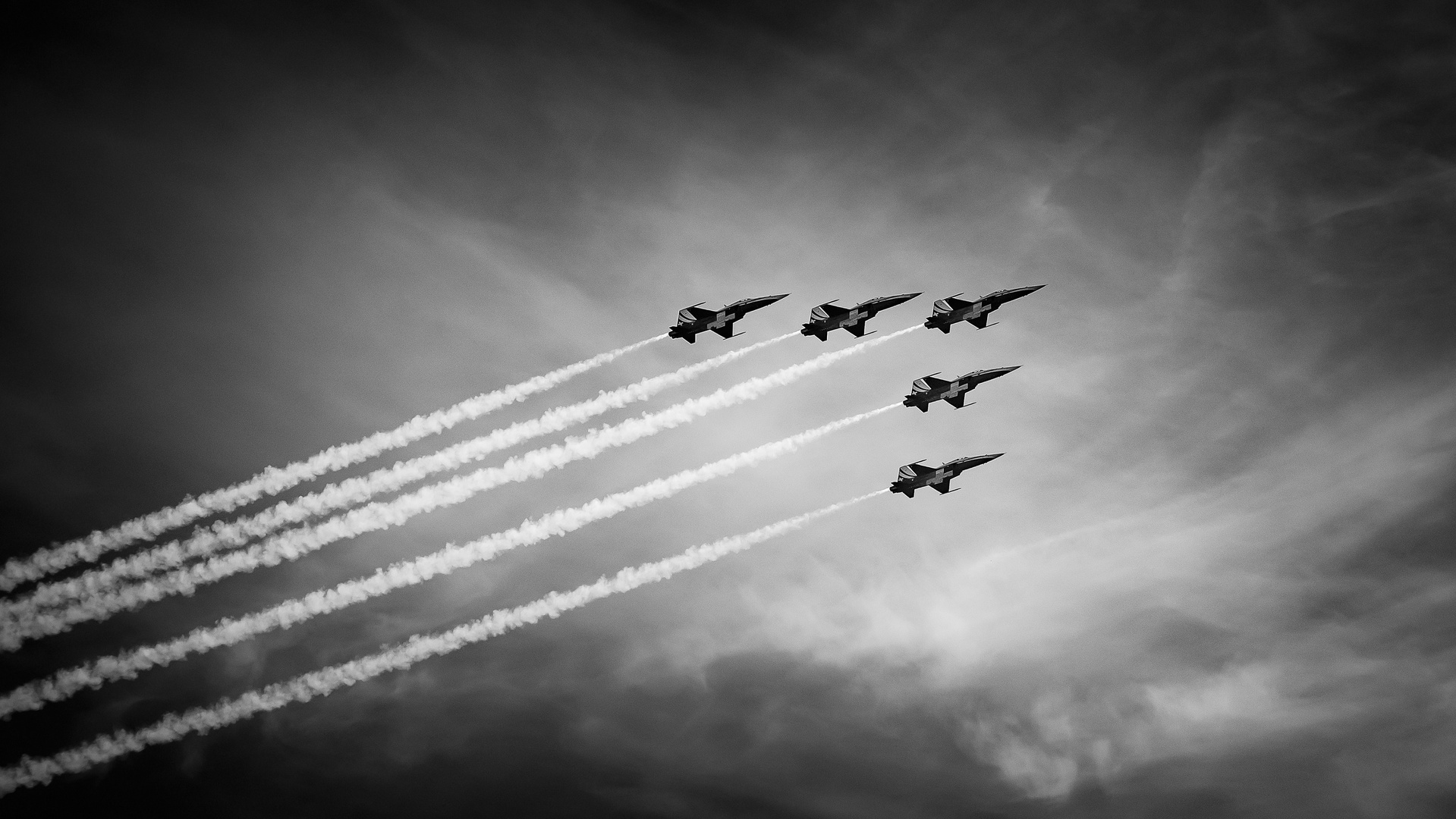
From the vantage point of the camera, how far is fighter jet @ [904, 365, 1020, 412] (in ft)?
334

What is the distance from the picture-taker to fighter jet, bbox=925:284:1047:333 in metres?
102

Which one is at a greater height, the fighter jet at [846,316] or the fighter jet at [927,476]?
the fighter jet at [846,316]

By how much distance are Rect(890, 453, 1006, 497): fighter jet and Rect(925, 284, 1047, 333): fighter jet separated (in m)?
13.9

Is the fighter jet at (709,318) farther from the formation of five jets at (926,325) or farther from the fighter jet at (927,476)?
the fighter jet at (927,476)

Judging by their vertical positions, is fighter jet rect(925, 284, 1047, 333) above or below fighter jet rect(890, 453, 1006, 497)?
above

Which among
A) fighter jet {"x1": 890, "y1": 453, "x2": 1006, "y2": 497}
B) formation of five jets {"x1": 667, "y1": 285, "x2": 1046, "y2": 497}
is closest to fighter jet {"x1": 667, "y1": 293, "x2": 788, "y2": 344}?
formation of five jets {"x1": 667, "y1": 285, "x2": 1046, "y2": 497}

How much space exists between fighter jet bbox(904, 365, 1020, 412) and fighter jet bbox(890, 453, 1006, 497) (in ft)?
19.3

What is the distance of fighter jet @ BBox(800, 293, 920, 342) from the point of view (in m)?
99.1

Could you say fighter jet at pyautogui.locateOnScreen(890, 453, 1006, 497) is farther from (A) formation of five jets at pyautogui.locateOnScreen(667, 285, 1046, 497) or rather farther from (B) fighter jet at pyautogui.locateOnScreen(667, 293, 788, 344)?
(B) fighter jet at pyautogui.locateOnScreen(667, 293, 788, 344)

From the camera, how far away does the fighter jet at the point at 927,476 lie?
103 meters

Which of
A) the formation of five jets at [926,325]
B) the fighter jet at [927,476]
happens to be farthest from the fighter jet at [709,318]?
the fighter jet at [927,476]

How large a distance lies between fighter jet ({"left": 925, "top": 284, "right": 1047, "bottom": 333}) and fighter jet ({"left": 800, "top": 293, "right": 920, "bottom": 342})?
2.98m

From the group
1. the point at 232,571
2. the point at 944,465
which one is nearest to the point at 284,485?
the point at 232,571

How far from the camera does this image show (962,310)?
10188cm
